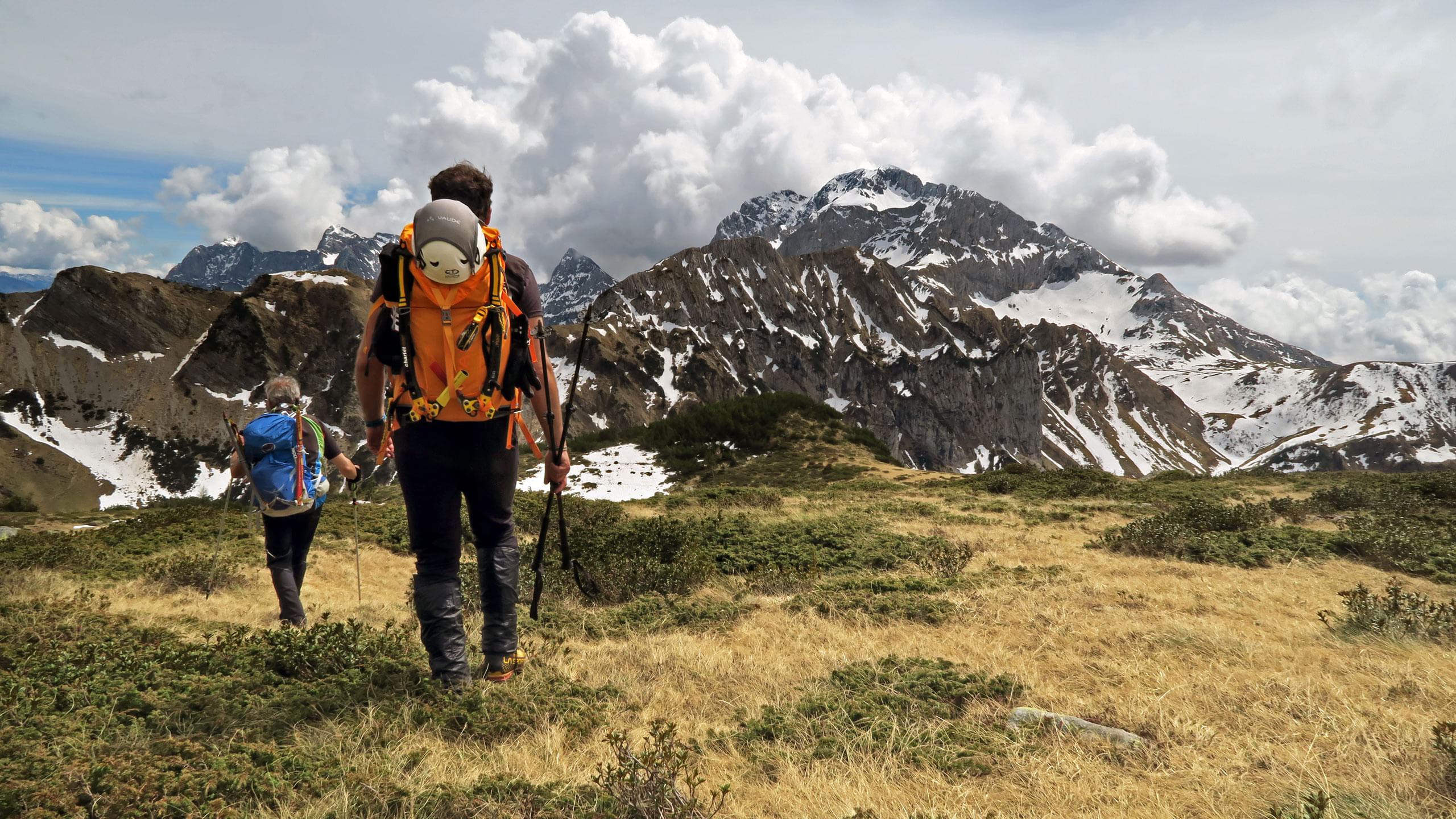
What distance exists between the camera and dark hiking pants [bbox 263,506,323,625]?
21.4 ft

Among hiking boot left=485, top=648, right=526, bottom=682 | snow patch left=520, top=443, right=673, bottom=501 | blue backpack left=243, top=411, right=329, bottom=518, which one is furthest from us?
snow patch left=520, top=443, right=673, bottom=501

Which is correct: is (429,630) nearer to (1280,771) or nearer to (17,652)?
(17,652)

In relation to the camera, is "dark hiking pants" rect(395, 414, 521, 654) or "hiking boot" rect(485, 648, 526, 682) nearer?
"dark hiking pants" rect(395, 414, 521, 654)

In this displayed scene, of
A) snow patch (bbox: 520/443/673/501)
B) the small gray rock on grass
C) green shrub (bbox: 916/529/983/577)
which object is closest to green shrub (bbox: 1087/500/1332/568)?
green shrub (bbox: 916/529/983/577)

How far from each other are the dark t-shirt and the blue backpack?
3.33m

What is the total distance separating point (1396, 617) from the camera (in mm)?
5910

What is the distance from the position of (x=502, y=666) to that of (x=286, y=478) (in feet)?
11.2

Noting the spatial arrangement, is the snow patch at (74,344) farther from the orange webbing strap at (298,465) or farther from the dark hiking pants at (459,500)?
the dark hiking pants at (459,500)

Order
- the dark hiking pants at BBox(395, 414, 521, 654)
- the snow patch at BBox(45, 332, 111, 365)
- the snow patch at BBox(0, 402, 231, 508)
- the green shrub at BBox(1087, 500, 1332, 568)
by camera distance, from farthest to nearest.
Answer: the snow patch at BBox(45, 332, 111, 365) < the snow patch at BBox(0, 402, 231, 508) < the green shrub at BBox(1087, 500, 1332, 568) < the dark hiking pants at BBox(395, 414, 521, 654)

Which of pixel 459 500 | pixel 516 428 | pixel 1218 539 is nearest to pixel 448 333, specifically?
pixel 516 428

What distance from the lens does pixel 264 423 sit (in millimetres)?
6703

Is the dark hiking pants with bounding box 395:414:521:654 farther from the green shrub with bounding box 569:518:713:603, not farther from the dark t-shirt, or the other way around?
the green shrub with bounding box 569:518:713:603

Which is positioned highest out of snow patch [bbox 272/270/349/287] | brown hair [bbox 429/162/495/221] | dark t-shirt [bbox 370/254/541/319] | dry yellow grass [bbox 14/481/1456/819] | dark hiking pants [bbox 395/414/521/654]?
snow patch [bbox 272/270/349/287]

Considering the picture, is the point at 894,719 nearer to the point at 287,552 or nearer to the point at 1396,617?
the point at 1396,617
